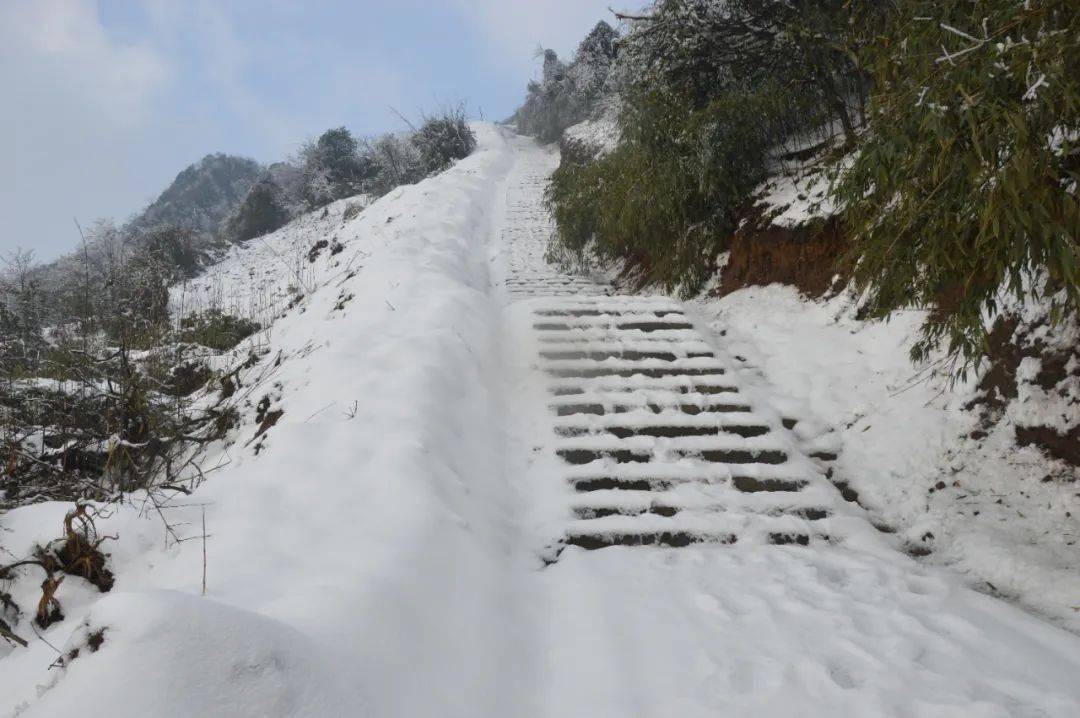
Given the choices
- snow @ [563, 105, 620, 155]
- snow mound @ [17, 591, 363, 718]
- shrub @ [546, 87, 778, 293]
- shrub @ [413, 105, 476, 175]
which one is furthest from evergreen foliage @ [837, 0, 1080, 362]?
shrub @ [413, 105, 476, 175]

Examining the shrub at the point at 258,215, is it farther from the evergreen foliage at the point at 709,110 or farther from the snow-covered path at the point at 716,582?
the snow-covered path at the point at 716,582

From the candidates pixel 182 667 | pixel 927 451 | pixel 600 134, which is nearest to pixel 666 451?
pixel 927 451

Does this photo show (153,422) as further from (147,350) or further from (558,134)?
(558,134)

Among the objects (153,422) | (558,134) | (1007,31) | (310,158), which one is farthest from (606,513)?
(310,158)

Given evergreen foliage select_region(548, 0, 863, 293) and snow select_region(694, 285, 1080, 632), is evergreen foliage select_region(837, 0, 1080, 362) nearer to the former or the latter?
snow select_region(694, 285, 1080, 632)

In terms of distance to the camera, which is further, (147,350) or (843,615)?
(147,350)

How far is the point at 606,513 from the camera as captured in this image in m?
2.78

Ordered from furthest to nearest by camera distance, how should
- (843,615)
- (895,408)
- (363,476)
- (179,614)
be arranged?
(895,408) < (363,476) < (843,615) < (179,614)

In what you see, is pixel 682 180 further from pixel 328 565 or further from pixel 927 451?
pixel 328 565

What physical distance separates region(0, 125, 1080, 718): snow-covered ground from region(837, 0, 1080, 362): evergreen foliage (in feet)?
3.45

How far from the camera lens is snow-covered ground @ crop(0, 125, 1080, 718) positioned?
1328 mm

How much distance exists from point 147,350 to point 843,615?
18.7 feet

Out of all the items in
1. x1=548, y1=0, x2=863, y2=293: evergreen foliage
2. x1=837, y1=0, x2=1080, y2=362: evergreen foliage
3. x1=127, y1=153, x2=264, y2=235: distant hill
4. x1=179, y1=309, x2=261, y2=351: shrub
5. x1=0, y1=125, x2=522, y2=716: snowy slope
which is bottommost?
x1=0, y1=125, x2=522, y2=716: snowy slope

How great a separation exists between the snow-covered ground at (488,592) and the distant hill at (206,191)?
115ft
